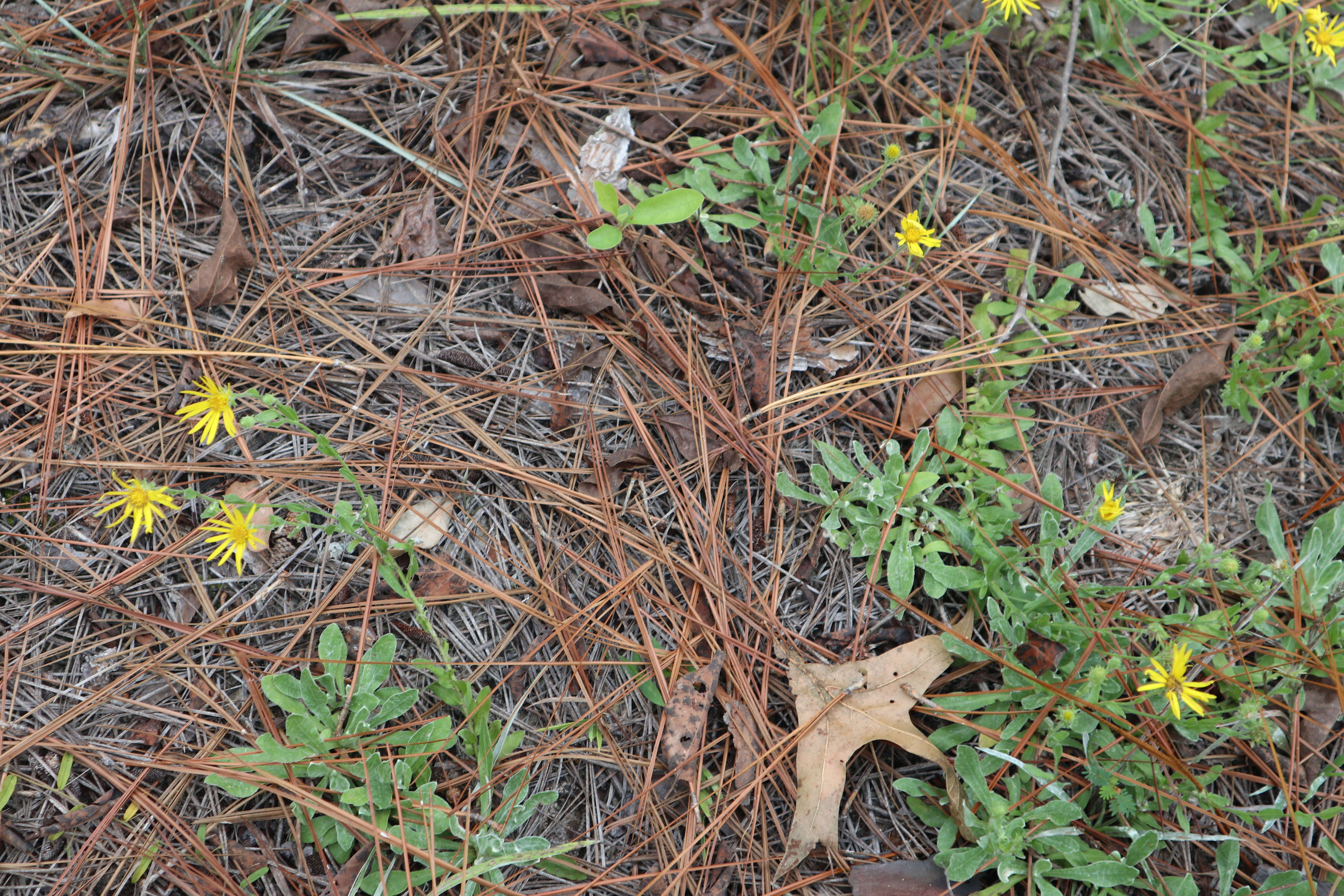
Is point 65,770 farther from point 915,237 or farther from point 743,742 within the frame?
point 915,237

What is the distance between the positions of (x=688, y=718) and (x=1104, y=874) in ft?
3.35

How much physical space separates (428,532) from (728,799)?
100 cm

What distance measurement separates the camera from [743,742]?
1930 millimetres

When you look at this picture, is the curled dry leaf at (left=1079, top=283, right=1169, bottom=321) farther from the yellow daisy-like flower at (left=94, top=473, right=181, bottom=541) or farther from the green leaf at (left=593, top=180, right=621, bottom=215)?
the yellow daisy-like flower at (left=94, top=473, right=181, bottom=541)

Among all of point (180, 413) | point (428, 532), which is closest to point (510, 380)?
A: point (428, 532)

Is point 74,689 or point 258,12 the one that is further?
point 258,12

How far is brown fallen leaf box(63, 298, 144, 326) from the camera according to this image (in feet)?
6.96

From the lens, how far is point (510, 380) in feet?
7.22

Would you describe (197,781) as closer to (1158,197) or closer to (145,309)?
(145,309)

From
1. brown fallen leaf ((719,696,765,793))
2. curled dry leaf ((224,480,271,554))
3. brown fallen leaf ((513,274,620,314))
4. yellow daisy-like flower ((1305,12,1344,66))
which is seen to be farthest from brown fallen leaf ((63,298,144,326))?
yellow daisy-like flower ((1305,12,1344,66))

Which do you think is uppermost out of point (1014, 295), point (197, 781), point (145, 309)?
point (1014, 295)

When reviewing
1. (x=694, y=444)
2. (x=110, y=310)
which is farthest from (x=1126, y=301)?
(x=110, y=310)

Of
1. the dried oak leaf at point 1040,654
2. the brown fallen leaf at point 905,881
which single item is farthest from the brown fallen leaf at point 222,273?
the dried oak leaf at point 1040,654

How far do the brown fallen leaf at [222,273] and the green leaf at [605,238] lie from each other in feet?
3.12
